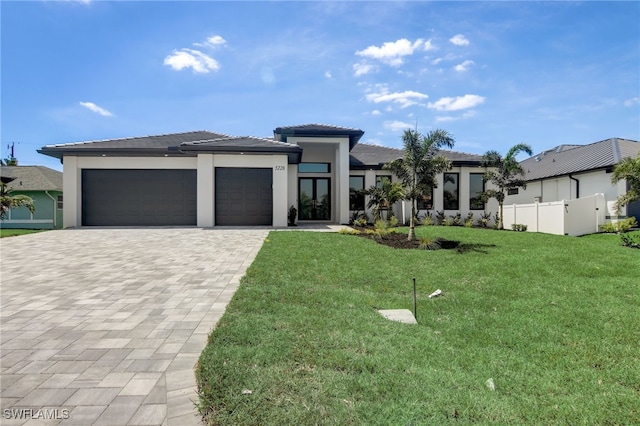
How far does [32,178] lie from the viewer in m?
21.8

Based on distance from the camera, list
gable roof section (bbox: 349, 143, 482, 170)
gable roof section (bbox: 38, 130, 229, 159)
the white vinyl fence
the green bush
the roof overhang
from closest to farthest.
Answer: the green bush, the white vinyl fence, the roof overhang, gable roof section (bbox: 38, 130, 229, 159), gable roof section (bbox: 349, 143, 482, 170)

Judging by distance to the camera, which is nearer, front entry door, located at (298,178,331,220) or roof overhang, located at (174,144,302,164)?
roof overhang, located at (174,144,302,164)

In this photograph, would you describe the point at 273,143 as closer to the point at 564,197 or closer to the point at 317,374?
the point at 317,374

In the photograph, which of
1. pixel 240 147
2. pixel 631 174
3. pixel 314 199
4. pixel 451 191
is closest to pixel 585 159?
pixel 451 191

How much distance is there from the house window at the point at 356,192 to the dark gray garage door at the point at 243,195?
590cm

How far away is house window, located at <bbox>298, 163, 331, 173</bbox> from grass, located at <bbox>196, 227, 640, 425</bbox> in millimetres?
14284

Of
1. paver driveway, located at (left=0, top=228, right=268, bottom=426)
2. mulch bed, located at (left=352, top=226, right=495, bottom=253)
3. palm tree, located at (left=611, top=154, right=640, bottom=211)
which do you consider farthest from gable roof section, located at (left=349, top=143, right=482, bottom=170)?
paver driveway, located at (left=0, top=228, right=268, bottom=426)

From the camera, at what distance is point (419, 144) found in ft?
36.1

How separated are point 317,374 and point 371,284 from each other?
364 centimetres

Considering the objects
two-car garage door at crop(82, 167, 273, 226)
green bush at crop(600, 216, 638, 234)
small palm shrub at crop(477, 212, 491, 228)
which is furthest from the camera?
small palm shrub at crop(477, 212, 491, 228)

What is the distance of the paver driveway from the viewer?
7.68ft

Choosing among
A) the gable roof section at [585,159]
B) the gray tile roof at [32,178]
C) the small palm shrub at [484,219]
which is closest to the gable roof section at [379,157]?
the small palm shrub at [484,219]

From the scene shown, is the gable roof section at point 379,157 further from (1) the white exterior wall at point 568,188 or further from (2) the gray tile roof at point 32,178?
(2) the gray tile roof at point 32,178

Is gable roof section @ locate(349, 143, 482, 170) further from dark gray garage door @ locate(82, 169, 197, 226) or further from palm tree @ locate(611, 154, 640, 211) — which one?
dark gray garage door @ locate(82, 169, 197, 226)
